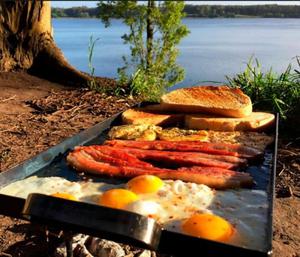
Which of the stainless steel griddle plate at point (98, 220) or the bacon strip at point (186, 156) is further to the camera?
the bacon strip at point (186, 156)

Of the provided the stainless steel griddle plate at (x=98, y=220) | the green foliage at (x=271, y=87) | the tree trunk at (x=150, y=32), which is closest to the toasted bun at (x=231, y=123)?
the stainless steel griddle plate at (x=98, y=220)

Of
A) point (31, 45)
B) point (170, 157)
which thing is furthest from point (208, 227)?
point (31, 45)

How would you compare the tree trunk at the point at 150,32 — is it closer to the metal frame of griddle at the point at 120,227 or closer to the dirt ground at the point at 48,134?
the dirt ground at the point at 48,134

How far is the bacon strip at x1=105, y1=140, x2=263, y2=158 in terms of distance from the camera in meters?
2.68

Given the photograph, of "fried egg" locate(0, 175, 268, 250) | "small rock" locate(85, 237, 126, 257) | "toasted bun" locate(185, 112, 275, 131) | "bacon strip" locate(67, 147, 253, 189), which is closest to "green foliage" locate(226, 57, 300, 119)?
"toasted bun" locate(185, 112, 275, 131)

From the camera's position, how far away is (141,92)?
8289 millimetres

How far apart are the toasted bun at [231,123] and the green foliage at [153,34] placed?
20.2 ft

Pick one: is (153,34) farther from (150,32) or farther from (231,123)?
(231,123)

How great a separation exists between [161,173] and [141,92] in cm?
602

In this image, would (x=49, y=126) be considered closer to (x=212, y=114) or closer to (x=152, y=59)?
(x=212, y=114)

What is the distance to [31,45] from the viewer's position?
9406 millimetres

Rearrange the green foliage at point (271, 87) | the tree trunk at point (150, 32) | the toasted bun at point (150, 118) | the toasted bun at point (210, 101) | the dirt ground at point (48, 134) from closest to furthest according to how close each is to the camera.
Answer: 1. the dirt ground at point (48, 134)
2. the toasted bun at point (150, 118)
3. the toasted bun at point (210, 101)
4. the green foliage at point (271, 87)
5. the tree trunk at point (150, 32)

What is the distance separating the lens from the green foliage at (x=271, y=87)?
239 inches

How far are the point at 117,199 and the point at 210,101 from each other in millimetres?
2036
